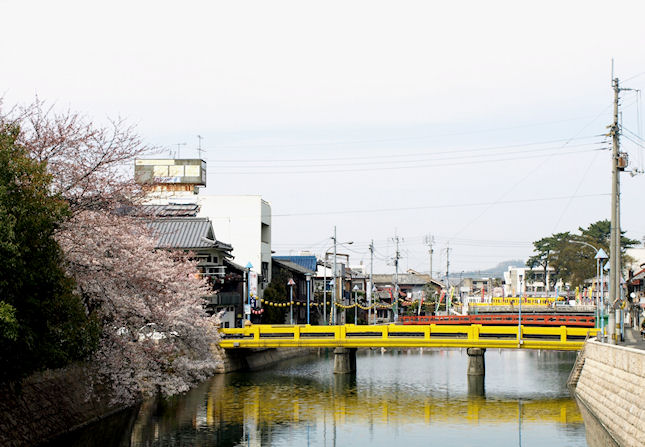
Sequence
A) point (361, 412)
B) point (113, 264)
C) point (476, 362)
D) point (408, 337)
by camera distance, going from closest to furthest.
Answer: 1. point (113, 264)
2. point (361, 412)
3. point (408, 337)
4. point (476, 362)

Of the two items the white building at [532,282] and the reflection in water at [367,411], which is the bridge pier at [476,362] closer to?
the reflection in water at [367,411]

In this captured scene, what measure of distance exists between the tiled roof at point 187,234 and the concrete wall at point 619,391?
30588 millimetres

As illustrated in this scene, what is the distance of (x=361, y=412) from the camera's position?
41.2 m

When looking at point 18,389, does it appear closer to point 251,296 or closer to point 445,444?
point 445,444

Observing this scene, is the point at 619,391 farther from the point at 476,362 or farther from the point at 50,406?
the point at 476,362

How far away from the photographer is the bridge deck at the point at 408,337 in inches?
2037

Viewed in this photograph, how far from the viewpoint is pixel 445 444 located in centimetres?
3259

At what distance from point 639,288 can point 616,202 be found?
57.2 metres

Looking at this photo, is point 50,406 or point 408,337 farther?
point 408,337

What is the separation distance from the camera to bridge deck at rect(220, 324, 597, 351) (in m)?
51.8

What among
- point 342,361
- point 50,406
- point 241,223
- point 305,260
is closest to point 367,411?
point 342,361

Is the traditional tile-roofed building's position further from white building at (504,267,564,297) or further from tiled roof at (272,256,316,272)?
white building at (504,267,564,297)

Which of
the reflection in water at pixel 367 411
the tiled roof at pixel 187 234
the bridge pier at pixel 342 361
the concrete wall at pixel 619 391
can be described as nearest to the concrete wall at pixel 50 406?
the reflection in water at pixel 367 411

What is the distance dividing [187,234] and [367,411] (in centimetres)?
2546
